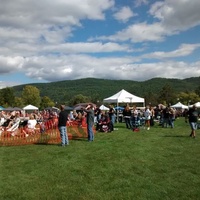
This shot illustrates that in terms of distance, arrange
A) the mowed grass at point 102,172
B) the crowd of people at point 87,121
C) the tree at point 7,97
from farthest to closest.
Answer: the tree at point 7,97, the crowd of people at point 87,121, the mowed grass at point 102,172

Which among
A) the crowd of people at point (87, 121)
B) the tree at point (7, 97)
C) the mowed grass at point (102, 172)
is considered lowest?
the mowed grass at point (102, 172)

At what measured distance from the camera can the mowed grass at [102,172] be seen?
250 inches

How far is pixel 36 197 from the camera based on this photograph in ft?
20.3

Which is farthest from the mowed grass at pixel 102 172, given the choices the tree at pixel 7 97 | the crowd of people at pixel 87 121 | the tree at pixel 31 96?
the tree at pixel 31 96

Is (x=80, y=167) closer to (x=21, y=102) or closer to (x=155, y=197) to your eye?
(x=155, y=197)

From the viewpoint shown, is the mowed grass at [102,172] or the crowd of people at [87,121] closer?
the mowed grass at [102,172]

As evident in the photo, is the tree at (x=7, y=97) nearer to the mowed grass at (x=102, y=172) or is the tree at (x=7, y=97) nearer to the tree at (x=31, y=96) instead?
the tree at (x=31, y=96)

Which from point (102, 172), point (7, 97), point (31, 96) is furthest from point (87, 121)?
→ point (31, 96)

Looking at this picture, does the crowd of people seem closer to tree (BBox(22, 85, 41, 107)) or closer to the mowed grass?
the mowed grass

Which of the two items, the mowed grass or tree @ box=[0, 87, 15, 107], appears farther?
tree @ box=[0, 87, 15, 107]

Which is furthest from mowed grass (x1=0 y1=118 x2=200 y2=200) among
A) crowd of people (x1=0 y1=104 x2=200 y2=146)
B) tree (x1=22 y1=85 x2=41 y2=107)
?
tree (x1=22 y1=85 x2=41 y2=107)

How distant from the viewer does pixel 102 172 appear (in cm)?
806

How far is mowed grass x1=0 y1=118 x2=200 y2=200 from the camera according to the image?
6339 millimetres

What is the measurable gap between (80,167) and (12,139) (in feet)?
23.7
